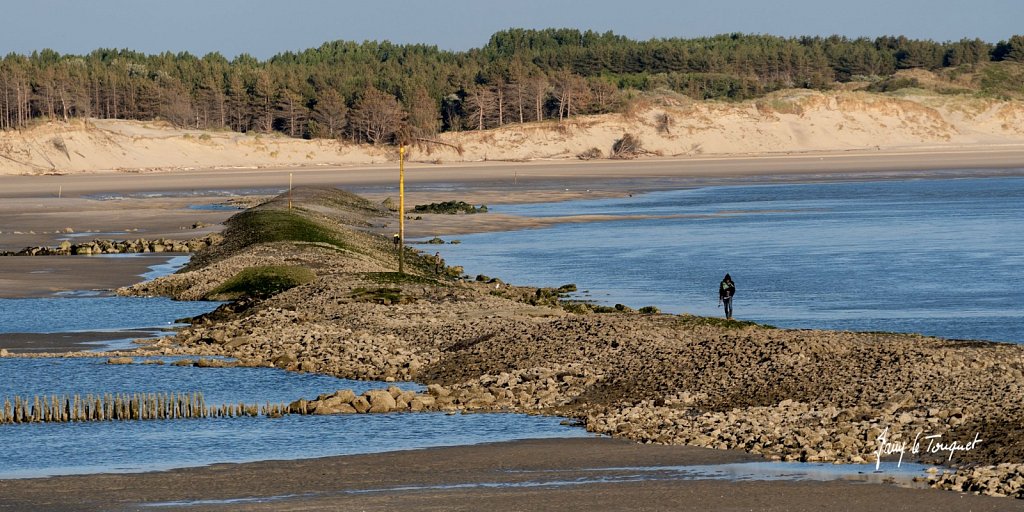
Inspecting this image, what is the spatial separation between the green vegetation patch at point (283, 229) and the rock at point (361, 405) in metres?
33.1

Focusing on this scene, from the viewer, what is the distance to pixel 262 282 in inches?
1988

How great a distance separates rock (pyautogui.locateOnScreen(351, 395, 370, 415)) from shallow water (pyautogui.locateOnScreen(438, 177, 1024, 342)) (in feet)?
50.5

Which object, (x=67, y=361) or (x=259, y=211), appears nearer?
(x=67, y=361)

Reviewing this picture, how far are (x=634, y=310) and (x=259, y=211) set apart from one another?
42.1m

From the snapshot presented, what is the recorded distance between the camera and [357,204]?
9856cm

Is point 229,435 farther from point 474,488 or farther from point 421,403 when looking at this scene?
point 474,488

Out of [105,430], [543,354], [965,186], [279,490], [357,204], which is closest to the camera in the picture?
[279,490]

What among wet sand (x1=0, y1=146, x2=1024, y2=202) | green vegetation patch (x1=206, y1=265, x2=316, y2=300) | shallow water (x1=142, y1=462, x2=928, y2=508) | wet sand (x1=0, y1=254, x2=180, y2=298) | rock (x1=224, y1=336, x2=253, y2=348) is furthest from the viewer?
wet sand (x1=0, y1=146, x2=1024, y2=202)

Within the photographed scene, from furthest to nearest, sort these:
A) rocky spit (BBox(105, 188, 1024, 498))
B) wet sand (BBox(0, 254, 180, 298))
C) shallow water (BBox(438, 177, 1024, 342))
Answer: wet sand (BBox(0, 254, 180, 298)) < shallow water (BBox(438, 177, 1024, 342)) < rocky spit (BBox(105, 188, 1024, 498))

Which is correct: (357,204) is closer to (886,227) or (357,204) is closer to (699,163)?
(886,227)

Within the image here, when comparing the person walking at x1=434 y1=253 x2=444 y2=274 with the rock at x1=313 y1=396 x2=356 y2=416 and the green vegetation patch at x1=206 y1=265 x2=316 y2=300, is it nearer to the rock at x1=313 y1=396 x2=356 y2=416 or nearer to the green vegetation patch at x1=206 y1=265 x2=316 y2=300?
the green vegetation patch at x1=206 y1=265 x2=316 y2=300

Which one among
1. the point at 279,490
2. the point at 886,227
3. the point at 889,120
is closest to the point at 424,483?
the point at 279,490

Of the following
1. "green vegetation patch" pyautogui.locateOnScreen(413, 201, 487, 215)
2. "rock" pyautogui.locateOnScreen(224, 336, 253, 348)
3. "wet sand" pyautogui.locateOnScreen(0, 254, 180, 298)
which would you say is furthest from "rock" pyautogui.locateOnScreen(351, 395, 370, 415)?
"green vegetation patch" pyautogui.locateOnScreen(413, 201, 487, 215)

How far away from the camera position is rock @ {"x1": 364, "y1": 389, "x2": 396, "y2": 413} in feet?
96.7
